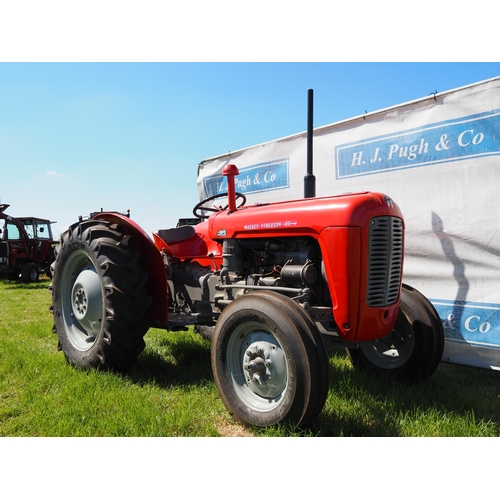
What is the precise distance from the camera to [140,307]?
12.3 ft

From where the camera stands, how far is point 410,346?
387cm

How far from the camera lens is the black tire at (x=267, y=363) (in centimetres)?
254

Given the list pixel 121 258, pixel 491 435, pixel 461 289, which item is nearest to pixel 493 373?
pixel 461 289

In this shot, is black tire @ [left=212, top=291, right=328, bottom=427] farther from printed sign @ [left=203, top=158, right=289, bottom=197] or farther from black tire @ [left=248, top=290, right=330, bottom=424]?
printed sign @ [left=203, top=158, right=289, bottom=197]

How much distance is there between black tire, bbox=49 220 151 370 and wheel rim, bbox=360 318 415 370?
83.4 inches

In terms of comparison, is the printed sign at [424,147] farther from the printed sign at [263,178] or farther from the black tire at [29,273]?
the black tire at [29,273]

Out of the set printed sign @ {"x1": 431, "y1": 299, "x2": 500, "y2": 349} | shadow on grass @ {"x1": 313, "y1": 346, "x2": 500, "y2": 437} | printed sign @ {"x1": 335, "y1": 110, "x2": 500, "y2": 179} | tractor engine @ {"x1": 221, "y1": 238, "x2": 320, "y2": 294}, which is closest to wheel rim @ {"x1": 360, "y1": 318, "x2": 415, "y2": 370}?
shadow on grass @ {"x1": 313, "y1": 346, "x2": 500, "y2": 437}

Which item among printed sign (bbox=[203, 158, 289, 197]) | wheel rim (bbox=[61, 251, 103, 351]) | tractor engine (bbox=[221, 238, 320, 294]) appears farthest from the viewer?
printed sign (bbox=[203, 158, 289, 197])

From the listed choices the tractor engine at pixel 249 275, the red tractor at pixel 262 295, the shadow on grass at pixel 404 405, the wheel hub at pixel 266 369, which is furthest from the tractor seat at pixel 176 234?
the shadow on grass at pixel 404 405

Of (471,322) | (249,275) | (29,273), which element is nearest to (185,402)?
(249,275)

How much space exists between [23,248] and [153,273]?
13151 millimetres

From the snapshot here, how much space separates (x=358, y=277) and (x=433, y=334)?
1.28 m

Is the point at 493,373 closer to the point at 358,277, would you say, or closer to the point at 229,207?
the point at 358,277

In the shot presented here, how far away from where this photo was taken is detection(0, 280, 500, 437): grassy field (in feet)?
9.18
